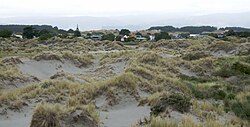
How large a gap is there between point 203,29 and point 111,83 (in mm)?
178171

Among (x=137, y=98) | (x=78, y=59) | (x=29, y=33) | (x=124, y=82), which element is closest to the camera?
(x=137, y=98)

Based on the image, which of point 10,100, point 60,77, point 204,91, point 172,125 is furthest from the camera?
point 60,77

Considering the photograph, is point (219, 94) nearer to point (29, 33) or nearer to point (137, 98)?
point (137, 98)

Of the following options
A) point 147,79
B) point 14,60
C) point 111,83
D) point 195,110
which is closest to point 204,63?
point 147,79

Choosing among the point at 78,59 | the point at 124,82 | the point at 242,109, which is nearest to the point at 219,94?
the point at 242,109

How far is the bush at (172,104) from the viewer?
40.6 ft

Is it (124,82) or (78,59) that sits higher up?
(124,82)

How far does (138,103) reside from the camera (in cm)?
1488

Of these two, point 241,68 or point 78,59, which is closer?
point 241,68

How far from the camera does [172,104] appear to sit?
41.1ft

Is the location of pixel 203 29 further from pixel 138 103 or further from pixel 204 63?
pixel 138 103

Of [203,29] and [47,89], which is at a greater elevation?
[47,89]

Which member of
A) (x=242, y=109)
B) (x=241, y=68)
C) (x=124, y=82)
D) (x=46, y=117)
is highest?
(x=46, y=117)

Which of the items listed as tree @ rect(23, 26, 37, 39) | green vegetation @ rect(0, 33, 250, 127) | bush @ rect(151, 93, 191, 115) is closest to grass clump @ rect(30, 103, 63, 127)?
green vegetation @ rect(0, 33, 250, 127)
